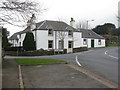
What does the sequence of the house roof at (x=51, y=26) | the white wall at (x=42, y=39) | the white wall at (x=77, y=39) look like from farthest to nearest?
the white wall at (x=77, y=39), the house roof at (x=51, y=26), the white wall at (x=42, y=39)

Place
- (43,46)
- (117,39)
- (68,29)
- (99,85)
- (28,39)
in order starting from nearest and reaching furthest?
1. (99,85)
2. (28,39)
3. (43,46)
4. (68,29)
5. (117,39)

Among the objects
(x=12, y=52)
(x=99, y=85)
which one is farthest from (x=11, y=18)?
(x=12, y=52)

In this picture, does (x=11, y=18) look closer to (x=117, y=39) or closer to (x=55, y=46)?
(x=55, y=46)

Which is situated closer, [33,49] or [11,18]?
[11,18]

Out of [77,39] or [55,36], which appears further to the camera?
[77,39]

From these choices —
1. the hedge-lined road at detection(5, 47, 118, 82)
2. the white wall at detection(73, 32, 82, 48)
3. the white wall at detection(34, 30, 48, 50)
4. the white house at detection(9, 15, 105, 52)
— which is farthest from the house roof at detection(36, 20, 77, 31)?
the hedge-lined road at detection(5, 47, 118, 82)

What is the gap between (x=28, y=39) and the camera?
35000 millimetres

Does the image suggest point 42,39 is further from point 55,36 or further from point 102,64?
point 102,64

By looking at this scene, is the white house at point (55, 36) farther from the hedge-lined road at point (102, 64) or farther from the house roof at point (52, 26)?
the hedge-lined road at point (102, 64)

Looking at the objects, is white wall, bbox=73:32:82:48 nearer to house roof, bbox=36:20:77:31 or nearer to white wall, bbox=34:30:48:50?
house roof, bbox=36:20:77:31

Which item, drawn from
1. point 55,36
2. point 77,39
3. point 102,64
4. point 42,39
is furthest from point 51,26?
point 102,64

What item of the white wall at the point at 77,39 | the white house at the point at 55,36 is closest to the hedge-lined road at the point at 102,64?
the white house at the point at 55,36

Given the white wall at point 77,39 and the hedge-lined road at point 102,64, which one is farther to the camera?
the white wall at point 77,39

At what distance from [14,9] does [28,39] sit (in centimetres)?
2293
